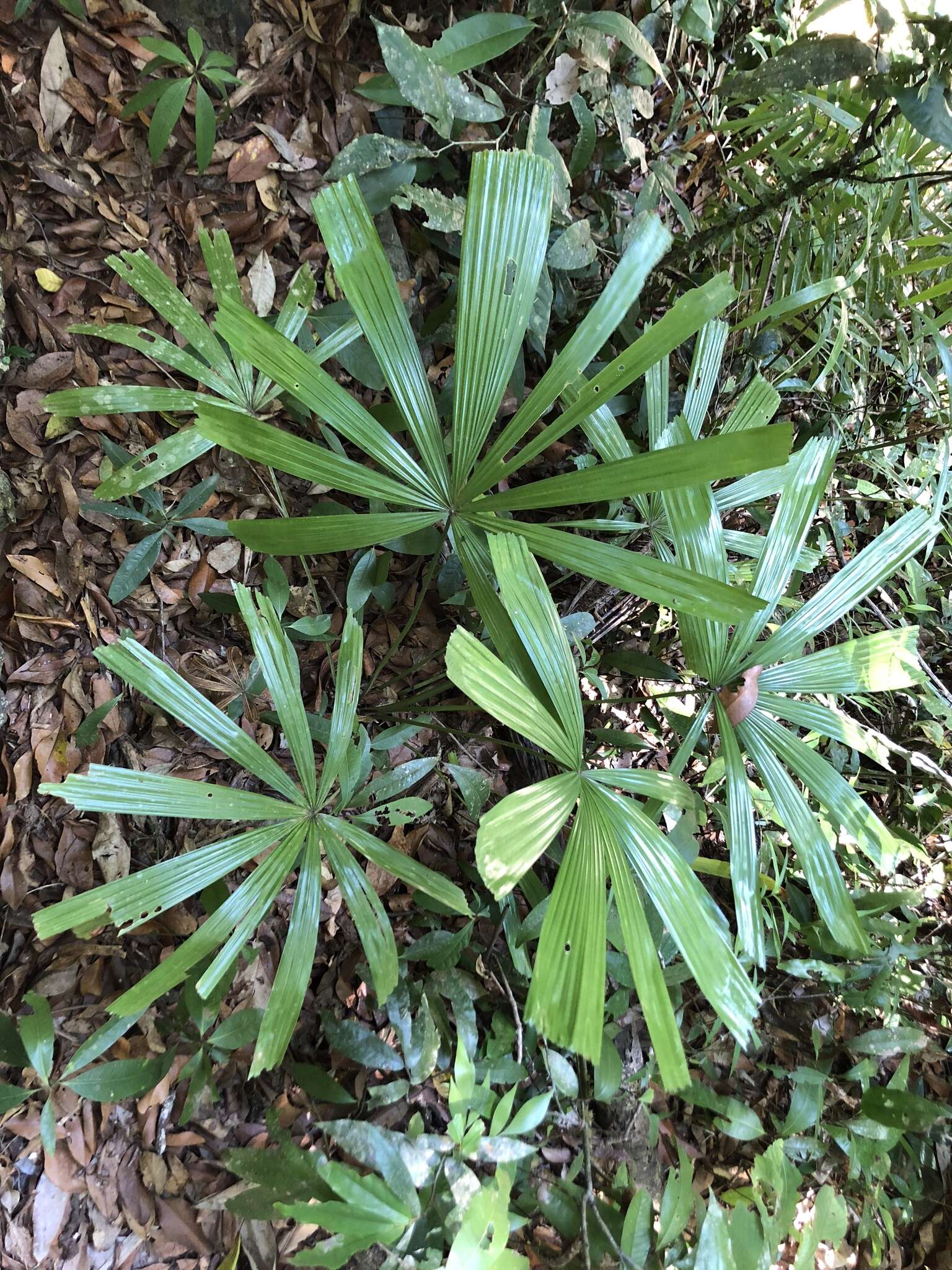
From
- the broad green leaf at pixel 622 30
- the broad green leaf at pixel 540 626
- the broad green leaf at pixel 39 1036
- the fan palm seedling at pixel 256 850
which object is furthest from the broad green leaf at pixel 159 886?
the broad green leaf at pixel 622 30

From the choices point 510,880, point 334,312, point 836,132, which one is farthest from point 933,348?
point 510,880

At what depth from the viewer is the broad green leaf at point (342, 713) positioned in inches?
33.6

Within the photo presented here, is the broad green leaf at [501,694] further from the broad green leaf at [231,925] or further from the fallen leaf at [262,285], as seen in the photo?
the fallen leaf at [262,285]

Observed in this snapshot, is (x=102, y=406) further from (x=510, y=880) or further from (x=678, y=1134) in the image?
(x=678, y=1134)

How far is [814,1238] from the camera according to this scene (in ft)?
3.22

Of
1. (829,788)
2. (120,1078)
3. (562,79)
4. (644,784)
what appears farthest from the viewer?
(562,79)

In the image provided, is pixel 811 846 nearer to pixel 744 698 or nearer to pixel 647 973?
pixel 744 698

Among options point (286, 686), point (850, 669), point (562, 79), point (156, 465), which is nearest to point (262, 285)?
point (156, 465)

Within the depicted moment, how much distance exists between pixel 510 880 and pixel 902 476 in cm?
144

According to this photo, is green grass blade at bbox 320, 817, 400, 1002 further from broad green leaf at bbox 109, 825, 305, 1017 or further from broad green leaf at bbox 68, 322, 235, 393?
broad green leaf at bbox 68, 322, 235, 393

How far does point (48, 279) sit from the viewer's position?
1.24m

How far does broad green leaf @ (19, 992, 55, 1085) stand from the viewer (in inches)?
36.4

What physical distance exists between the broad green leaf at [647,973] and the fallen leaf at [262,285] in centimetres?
99

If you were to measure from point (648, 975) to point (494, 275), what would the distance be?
0.70 m
